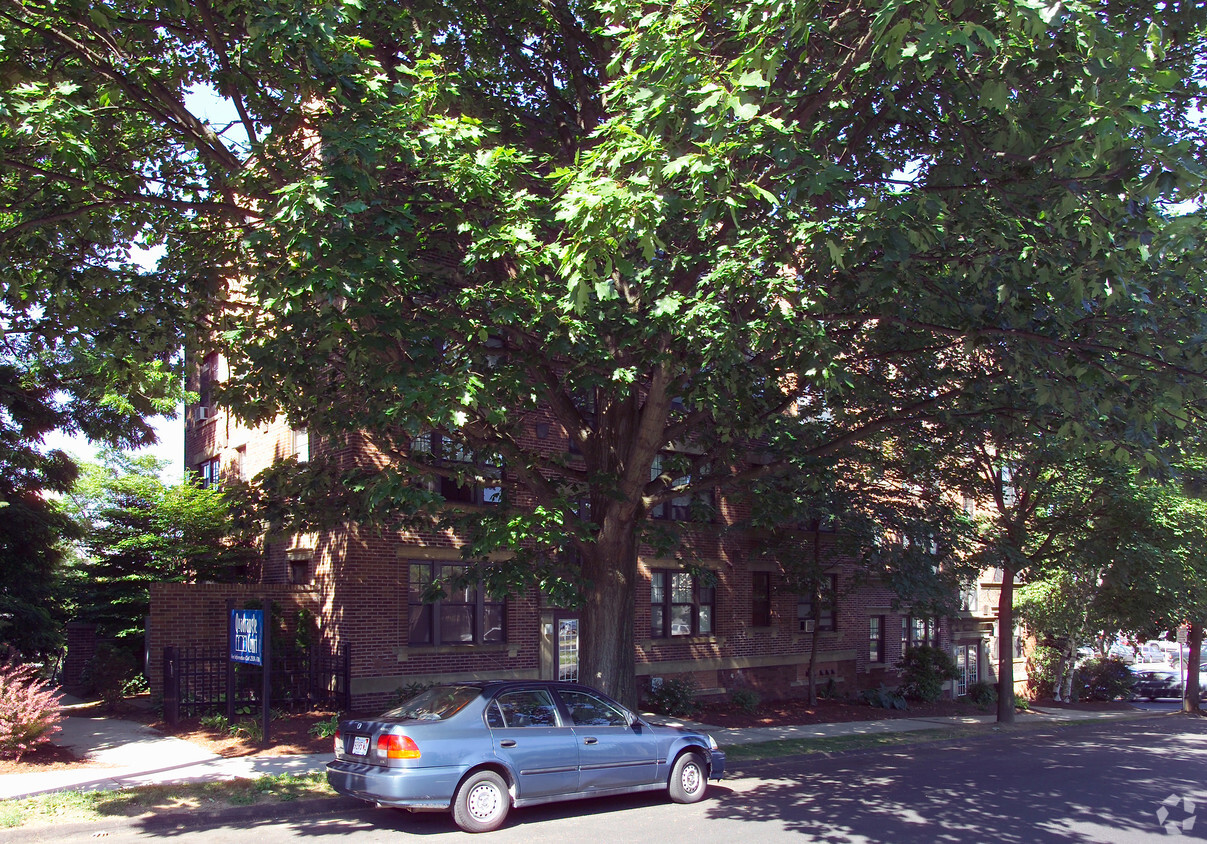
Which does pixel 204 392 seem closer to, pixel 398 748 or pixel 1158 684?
pixel 398 748

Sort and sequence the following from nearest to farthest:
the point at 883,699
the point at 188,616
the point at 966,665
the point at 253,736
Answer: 1. the point at 253,736
2. the point at 188,616
3. the point at 883,699
4. the point at 966,665

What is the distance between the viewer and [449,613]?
18.0 metres

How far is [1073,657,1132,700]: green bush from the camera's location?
3303 cm

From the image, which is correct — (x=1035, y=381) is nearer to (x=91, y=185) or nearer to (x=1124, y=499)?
(x=91, y=185)

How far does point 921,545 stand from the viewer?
69.1ft

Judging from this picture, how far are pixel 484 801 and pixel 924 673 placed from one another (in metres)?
20.7

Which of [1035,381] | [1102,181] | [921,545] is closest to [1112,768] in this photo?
[921,545]

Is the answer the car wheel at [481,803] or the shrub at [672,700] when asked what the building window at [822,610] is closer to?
the shrub at [672,700]

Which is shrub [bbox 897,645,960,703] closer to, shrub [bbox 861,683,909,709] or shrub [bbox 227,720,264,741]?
shrub [bbox 861,683,909,709]

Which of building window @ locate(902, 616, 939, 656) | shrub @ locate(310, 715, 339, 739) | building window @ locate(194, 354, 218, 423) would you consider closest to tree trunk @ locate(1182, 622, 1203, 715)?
building window @ locate(902, 616, 939, 656)

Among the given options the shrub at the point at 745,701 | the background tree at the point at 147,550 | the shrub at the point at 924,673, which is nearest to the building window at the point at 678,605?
the shrub at the point at 745,701

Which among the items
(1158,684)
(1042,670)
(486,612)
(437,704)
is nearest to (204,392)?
(486,612)

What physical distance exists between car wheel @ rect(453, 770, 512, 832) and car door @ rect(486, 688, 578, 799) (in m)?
0.20

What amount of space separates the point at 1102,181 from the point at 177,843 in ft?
32.9
